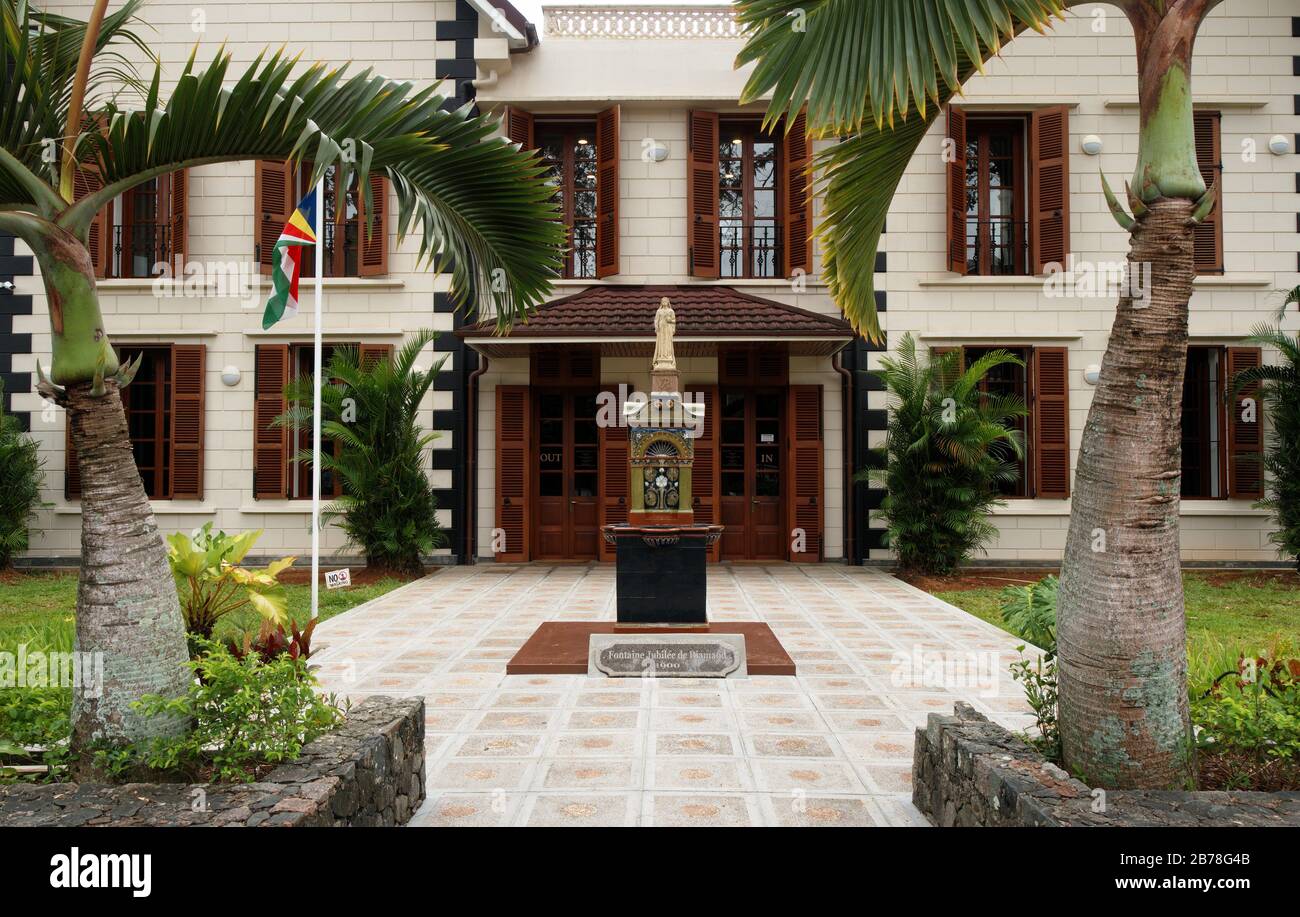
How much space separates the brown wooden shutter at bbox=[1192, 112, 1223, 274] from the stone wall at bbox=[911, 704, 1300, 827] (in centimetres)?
1148

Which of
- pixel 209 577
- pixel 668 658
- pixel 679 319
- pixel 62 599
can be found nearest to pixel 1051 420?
pixel 679 319

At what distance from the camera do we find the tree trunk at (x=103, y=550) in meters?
2.79

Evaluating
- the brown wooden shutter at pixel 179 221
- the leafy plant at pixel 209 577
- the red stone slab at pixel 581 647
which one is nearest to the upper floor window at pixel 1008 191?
the red stone slab at pixel 581 647

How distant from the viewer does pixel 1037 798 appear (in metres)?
2.50

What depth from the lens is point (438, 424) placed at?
12281 mm

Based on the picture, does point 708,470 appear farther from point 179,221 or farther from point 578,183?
point 179,221

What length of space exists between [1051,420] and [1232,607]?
3.90 meters

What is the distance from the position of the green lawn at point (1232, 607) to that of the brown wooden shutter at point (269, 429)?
29.3 feet

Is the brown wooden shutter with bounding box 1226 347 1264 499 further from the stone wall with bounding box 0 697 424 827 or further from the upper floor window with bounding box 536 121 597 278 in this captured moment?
the stone wall with bounding box 0 697 424 827

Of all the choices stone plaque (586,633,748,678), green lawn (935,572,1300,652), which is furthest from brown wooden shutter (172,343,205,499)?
green lawn (935,572,1300,652)

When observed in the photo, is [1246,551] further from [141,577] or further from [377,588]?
[141,577]

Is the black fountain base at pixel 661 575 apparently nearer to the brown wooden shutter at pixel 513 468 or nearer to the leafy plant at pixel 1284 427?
the brown wooden shutter at pixel 513 468

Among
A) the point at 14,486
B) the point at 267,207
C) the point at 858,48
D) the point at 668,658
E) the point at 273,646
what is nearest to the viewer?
the point at 858,48
